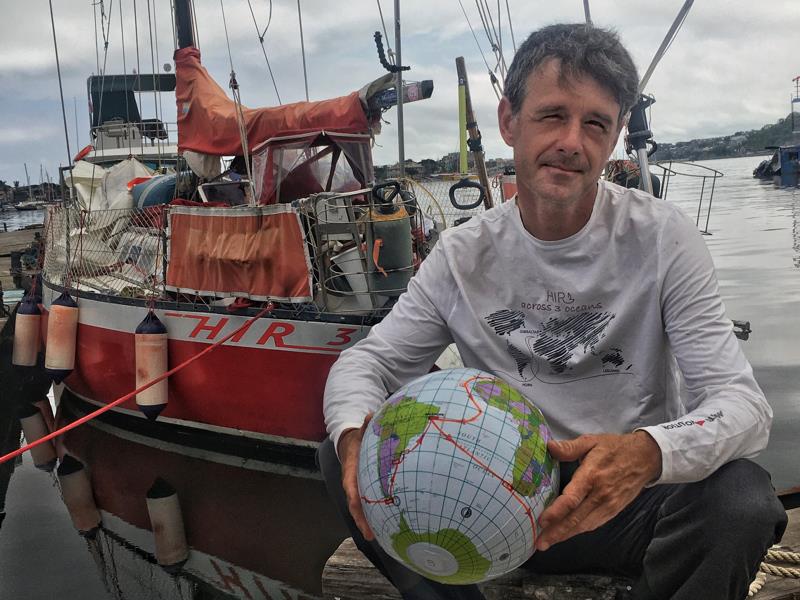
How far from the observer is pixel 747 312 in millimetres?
10711

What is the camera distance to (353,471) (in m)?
→ 1.93

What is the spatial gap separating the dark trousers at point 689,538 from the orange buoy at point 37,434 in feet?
19.8

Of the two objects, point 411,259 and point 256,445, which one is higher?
point 411,259

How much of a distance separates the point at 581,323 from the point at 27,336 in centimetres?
873

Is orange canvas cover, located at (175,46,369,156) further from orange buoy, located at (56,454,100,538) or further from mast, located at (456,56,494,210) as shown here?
orange buoy, located at (56,454,100,538)

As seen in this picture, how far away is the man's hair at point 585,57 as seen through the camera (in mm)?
2006

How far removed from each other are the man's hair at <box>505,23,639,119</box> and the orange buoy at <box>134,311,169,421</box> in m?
4.90

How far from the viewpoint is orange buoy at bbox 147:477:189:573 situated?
198 inches

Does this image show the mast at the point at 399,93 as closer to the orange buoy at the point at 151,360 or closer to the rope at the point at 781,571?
the orange buoy at the point at 151,360

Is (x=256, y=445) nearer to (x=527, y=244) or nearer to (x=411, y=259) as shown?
(x=411, y=259)

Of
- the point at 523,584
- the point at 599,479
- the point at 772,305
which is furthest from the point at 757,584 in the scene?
the point at 772,305

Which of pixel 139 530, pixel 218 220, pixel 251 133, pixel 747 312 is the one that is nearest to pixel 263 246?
pixel 218 220

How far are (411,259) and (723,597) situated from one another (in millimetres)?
4269

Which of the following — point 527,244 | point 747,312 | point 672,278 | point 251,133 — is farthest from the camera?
point 747,312
